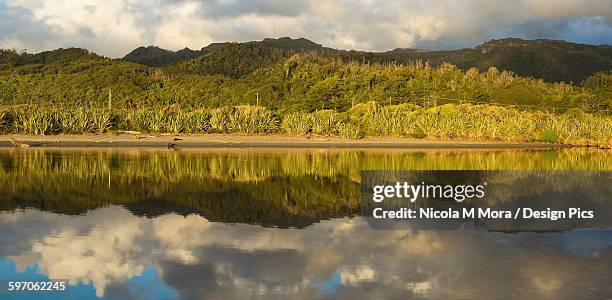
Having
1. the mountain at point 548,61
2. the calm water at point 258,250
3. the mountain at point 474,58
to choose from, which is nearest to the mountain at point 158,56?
the mountain at point 474,58

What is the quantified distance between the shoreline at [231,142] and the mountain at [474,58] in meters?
62.5

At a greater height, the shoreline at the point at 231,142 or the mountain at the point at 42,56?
the mountain at the point at 42,56

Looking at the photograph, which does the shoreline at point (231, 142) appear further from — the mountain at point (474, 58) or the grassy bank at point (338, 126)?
the mountain at point (474, 58)

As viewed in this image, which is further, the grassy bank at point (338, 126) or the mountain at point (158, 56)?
the mountain at point (158, 56)

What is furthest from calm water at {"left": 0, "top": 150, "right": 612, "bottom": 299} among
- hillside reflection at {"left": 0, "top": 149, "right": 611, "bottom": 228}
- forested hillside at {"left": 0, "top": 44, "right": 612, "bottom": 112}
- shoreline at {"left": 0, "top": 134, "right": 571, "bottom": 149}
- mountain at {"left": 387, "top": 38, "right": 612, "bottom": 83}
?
mountain at {"left": 387, "top": 38, "right": 612, "bottom": 83}

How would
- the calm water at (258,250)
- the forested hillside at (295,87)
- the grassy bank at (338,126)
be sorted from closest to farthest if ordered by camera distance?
the calm water at (258,250) < the grassy bank at (338,126) < the forested hillside at (295,87)

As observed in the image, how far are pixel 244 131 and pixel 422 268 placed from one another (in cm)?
3539

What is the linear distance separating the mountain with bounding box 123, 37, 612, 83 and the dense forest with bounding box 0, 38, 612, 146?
0.78 meters

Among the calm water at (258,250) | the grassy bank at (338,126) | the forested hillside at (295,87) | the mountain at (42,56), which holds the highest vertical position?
the mountain at (42,56)

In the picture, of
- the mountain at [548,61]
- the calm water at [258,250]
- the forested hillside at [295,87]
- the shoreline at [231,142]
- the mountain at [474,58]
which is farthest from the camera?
the mountain at [548,61]

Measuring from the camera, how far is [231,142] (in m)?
36.3

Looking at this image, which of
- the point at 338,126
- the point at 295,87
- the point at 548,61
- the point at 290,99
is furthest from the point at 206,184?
the point at 548,61

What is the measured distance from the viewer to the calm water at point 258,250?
6984 mm

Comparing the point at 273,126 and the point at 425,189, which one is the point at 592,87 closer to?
the point at 273,126
